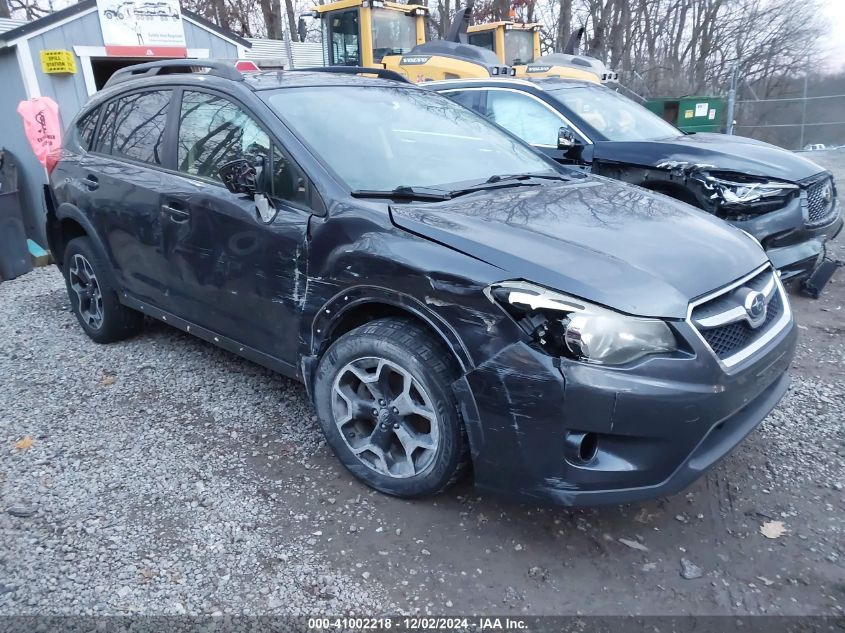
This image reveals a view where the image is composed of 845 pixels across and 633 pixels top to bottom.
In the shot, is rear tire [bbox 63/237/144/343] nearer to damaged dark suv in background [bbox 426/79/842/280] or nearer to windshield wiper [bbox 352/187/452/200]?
windshield wiper [bbox 352/187/452/200]

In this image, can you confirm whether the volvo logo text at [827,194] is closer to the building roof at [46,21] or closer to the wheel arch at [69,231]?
the wheel arch at [69,231]

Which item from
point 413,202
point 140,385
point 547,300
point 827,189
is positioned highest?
point 413,202

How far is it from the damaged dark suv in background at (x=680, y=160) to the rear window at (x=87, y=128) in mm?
3679

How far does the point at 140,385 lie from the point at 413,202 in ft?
7.95

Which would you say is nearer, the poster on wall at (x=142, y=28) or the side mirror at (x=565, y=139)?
the side mirror at (x=565, y=139)

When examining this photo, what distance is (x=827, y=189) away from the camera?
562cm

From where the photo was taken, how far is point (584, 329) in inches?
91.4

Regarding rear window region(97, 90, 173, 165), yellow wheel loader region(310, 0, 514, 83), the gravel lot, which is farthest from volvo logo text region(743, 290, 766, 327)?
yellow wheel loader region(310, 0, 514, 83)

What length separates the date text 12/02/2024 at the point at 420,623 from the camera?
2338 millimetres

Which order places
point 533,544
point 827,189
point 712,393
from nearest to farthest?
point 712,393, point 533,544, point 827,189

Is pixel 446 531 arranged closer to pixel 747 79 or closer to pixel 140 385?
pixel 140 385

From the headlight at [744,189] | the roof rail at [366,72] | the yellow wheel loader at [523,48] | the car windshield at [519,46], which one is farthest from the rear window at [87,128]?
the car windshield at [519,46]

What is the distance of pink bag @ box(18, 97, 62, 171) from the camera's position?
26.0 ft

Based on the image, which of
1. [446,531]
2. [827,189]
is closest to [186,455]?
[446,531]
